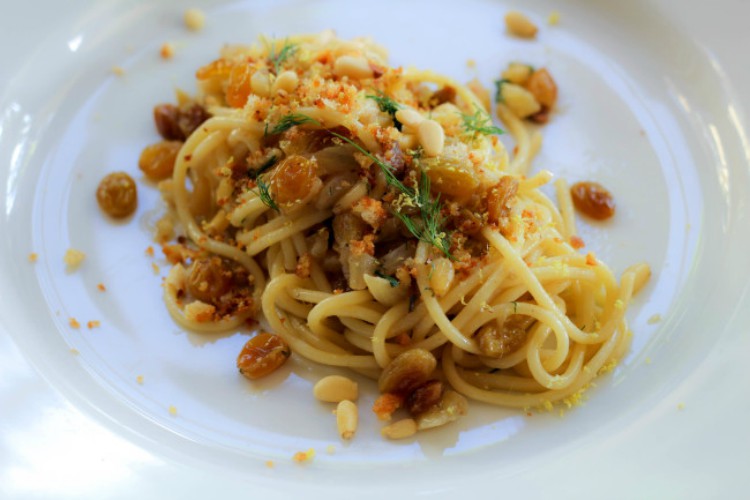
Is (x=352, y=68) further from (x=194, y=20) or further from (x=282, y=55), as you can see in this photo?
(x=194, y=20)

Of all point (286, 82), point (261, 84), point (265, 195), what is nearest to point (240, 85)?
point (261, 84)

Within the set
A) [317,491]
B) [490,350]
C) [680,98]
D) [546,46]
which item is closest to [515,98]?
[546,46]

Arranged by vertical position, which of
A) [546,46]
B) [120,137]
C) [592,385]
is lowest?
[592,385]

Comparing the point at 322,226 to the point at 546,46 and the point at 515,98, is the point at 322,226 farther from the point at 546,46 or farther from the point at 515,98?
the point at 546,46

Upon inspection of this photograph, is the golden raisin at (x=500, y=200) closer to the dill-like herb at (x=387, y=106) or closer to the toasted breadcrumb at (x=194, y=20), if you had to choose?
the dill-like herb at (x=387, y=106)

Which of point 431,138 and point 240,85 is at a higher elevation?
point 240,85

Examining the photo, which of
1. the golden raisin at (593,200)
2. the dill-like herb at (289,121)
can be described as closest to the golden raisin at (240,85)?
the dill-like herb at (289,121)
